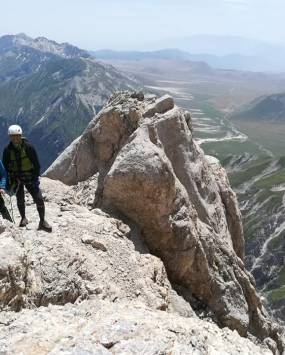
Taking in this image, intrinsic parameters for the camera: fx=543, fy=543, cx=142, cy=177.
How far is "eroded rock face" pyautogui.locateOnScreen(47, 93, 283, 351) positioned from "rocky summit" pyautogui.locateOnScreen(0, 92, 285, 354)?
5 centimetres

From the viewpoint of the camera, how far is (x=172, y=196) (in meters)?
23.4

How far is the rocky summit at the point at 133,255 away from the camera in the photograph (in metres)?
12.3

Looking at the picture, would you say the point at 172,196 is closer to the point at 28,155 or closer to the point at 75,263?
the point at 75,263

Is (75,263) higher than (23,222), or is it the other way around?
(23,222)

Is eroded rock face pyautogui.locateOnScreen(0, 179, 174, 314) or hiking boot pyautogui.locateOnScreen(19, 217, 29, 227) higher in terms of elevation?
hiking boot pyautogui.locateOnScreen(19, 217, 29, 227)

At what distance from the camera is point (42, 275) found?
16.4 m

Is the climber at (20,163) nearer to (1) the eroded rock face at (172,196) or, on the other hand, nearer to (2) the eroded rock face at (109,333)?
(1) the eroded rock face at (172,196)

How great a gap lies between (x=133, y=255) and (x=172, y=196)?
12.0ft

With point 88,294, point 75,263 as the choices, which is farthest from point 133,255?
point 88,294

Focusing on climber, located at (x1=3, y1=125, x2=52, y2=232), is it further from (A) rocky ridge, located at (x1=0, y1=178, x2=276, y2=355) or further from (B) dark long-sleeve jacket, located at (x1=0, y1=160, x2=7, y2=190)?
(A) rocky ridge, located at (x1=0, y1=178, x2=276, y2=355)

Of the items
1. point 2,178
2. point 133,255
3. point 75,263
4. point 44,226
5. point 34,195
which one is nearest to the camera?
point 2,178

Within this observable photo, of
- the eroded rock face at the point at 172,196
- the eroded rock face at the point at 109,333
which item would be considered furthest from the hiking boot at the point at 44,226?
the eroded rock face at the point at 109,333

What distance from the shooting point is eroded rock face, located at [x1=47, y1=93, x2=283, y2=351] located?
23.0 meters

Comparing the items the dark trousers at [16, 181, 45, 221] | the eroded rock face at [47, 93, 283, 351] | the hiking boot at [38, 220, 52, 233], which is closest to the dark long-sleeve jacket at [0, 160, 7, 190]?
the dark trousers at [16, 181, 45, 221]
